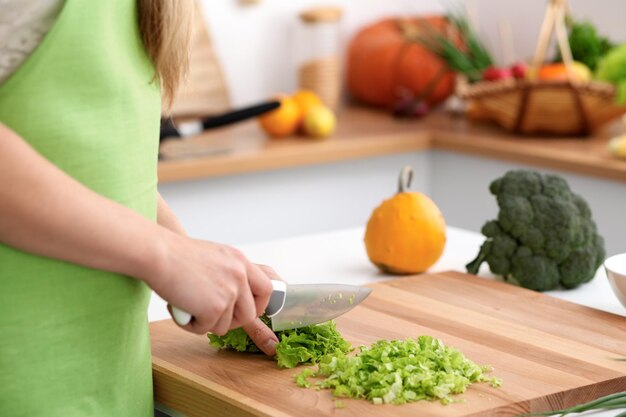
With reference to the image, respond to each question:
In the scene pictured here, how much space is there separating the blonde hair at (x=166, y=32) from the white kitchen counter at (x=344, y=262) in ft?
1.46

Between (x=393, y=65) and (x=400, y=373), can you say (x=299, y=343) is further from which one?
(x=393, y=65)

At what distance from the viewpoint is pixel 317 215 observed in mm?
2994

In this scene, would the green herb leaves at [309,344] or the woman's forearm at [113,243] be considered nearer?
the woman's forearm at [113,243]

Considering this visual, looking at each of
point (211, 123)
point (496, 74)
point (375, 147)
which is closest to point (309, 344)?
point (211, 123)

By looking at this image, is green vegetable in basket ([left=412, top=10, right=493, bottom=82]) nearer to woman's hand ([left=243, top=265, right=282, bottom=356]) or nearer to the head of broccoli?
the head of broccoli

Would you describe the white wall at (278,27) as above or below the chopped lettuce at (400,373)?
above

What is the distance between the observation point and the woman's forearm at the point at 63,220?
84 centimetres

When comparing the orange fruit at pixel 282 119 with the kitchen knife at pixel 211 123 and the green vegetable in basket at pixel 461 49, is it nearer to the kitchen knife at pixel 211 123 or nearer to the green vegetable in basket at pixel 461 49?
the kitchen knife at pixel 211 123

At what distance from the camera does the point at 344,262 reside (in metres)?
1.63

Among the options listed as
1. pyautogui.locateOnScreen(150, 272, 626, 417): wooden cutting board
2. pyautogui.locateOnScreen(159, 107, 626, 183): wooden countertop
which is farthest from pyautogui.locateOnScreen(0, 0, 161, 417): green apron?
pyautogui.locateOnScreen(159, 107, 626, 183): wooden countertop

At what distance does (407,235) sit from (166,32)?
0.64 meters

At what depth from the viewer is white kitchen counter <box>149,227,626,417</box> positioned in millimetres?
1448

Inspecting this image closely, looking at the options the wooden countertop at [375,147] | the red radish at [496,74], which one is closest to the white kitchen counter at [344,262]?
the wooden countertop at [375,147]

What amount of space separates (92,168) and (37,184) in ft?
0.27
